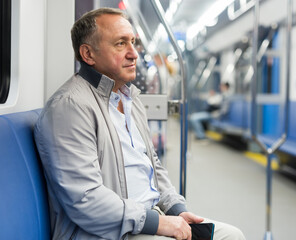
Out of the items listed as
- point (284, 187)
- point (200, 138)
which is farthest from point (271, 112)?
point (284, 187)

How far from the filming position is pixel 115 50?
1.46 m

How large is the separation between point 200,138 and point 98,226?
774 centimetres

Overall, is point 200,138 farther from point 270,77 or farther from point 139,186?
point 139,186

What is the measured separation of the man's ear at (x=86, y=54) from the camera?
1.45 meters

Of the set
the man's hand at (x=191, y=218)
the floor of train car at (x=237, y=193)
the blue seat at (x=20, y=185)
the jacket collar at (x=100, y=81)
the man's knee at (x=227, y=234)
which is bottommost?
the floor of train car at (x=237, y=193)

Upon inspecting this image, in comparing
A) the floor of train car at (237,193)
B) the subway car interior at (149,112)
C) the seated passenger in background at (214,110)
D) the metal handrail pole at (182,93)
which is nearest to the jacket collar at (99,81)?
the subway car interior at (149,112)

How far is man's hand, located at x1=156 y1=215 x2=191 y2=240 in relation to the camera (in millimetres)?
1259

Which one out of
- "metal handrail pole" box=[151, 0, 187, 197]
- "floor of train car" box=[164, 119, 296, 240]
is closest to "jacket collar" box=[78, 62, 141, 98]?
"metal handrail pole" box=[151, 0, 187, 197]

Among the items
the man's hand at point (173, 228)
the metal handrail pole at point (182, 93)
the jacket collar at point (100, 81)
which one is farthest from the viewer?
the metal handrail pole at point (182, 93)

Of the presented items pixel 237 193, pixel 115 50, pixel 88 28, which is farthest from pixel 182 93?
pixel 237 193

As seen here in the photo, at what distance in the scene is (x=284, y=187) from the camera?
13.8 ft

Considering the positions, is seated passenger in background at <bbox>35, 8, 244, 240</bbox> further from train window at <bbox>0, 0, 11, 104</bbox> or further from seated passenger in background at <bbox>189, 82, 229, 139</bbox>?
seated passenger in background at <bbox>189, 82, 229, 139</bbox>

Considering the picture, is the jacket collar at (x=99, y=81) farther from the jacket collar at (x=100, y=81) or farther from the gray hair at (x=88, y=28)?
the gray hair at (x=88, y=28)

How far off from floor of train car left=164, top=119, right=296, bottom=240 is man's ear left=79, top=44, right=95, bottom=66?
3.43 ft
